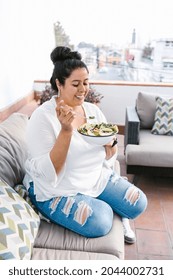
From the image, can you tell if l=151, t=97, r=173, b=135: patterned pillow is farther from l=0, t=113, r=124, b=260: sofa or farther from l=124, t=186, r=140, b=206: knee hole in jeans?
l=0, t=113, r=124, b=260: sofa

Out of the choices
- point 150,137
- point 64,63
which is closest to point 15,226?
point 64,63

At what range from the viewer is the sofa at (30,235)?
103cm

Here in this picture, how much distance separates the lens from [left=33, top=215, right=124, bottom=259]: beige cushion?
118 cm

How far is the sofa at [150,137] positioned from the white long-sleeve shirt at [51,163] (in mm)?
879

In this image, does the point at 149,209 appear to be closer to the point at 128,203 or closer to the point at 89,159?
the point at 128,203

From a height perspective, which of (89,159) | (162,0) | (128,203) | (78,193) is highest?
(162,0)

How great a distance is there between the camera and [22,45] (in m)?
3.02

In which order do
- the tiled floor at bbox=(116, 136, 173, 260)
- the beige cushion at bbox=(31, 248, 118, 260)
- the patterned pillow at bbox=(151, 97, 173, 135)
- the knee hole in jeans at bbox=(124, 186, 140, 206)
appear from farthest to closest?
the patterned pillow at bbox=(151, 97, 173, 135) → the tiled floor at bbox=(116, 136, 173, 260) → the knee hole in jeans at bbox=(124, 186, 140, 206) → the beige cushion at bbox=(31, 248, 118, 260)

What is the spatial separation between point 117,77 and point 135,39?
58cm

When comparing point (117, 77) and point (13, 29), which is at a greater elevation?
point (13, 29)

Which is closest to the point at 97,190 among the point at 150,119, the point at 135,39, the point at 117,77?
the point at 150,119

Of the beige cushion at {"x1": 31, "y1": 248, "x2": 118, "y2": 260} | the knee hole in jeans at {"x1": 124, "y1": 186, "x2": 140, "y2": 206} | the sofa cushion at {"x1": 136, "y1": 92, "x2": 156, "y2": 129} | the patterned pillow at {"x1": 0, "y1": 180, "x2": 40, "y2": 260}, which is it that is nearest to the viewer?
the patterned pillow at {"x1": 0, "y1": 180, "x2": 40, "y2": 260}

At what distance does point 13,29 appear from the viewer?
2721 mm

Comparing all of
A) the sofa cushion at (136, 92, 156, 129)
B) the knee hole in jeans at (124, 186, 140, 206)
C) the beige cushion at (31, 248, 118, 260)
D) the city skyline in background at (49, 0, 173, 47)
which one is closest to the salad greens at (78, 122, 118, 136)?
the knee hole in jeans at (124, 186, 140, 206)
